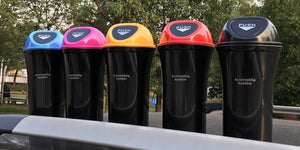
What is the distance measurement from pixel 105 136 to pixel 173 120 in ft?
1.37

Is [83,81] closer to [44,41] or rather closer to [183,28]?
[44,41]

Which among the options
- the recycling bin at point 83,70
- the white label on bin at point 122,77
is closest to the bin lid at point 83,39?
the recycling bin at point 83,70

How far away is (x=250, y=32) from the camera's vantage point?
1.18 metres

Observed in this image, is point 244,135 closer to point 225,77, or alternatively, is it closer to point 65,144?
point 225,77

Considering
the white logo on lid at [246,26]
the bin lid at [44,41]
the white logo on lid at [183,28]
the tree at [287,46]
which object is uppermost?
the white logo on lid at [246,26]

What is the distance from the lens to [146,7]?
35.7 ft

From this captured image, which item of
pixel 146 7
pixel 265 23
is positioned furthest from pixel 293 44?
pixel 265 23

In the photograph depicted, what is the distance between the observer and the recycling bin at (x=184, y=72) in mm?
1291

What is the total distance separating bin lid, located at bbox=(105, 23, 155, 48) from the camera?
1396mm

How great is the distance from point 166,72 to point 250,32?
14.1 inches

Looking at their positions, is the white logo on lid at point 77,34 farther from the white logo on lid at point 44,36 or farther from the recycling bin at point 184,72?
the recycling bin at point 184,72

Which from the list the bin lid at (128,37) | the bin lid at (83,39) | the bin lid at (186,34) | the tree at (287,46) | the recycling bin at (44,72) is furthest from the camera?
the tree at (287,46)

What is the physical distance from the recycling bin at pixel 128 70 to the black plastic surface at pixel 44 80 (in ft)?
1.21

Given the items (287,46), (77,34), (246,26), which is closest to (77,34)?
(77,34)
